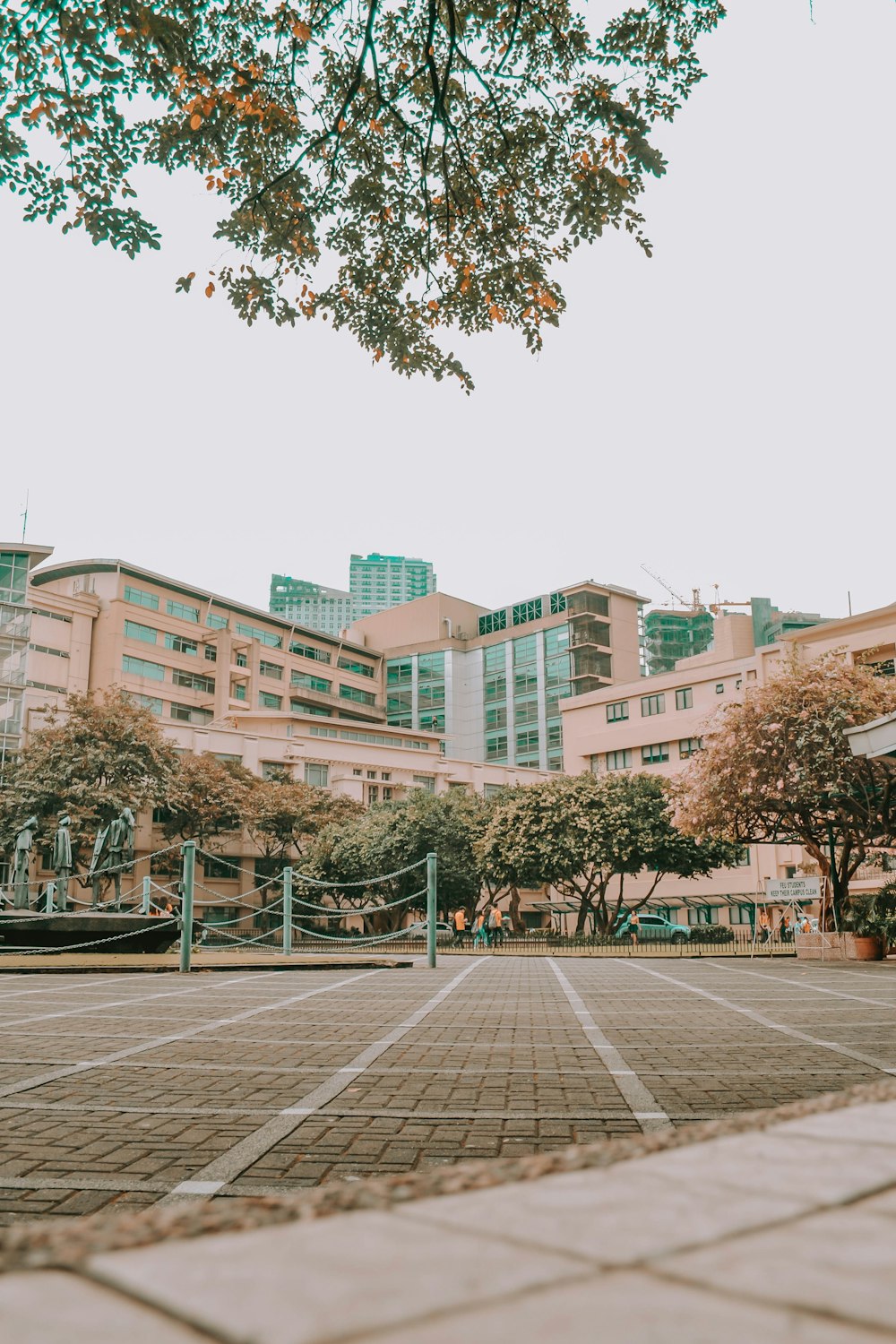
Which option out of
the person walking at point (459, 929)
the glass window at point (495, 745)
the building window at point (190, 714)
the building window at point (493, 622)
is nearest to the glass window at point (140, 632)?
the building window at point (190, 714)

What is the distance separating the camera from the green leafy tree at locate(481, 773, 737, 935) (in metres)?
40.0

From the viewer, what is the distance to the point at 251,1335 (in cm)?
73

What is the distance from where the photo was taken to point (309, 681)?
84.3 metres

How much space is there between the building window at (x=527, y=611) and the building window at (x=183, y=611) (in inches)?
1272

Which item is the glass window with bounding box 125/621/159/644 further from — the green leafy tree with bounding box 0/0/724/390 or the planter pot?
the green leafy tree with bounding box 0/0/724/390

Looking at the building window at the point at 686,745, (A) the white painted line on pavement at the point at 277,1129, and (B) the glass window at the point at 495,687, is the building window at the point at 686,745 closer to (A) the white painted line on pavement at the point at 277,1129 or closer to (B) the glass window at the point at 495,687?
(B) the glass window at the point at 495,687

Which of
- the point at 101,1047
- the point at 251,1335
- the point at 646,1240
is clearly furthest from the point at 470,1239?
the point at 101,1047

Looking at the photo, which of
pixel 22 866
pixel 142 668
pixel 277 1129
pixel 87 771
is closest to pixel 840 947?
pixel 22 866

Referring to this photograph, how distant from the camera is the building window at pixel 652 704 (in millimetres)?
60547

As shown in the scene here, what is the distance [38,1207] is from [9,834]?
41300 mm

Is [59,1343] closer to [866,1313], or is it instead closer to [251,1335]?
[251,1335]

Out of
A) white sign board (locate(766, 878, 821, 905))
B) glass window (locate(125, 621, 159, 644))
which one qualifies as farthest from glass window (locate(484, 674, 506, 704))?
white sign board (locate(766, 878, 821, 905))

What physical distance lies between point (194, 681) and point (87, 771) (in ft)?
94.4

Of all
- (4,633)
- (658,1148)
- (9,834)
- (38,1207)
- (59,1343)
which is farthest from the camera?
(4,633)
